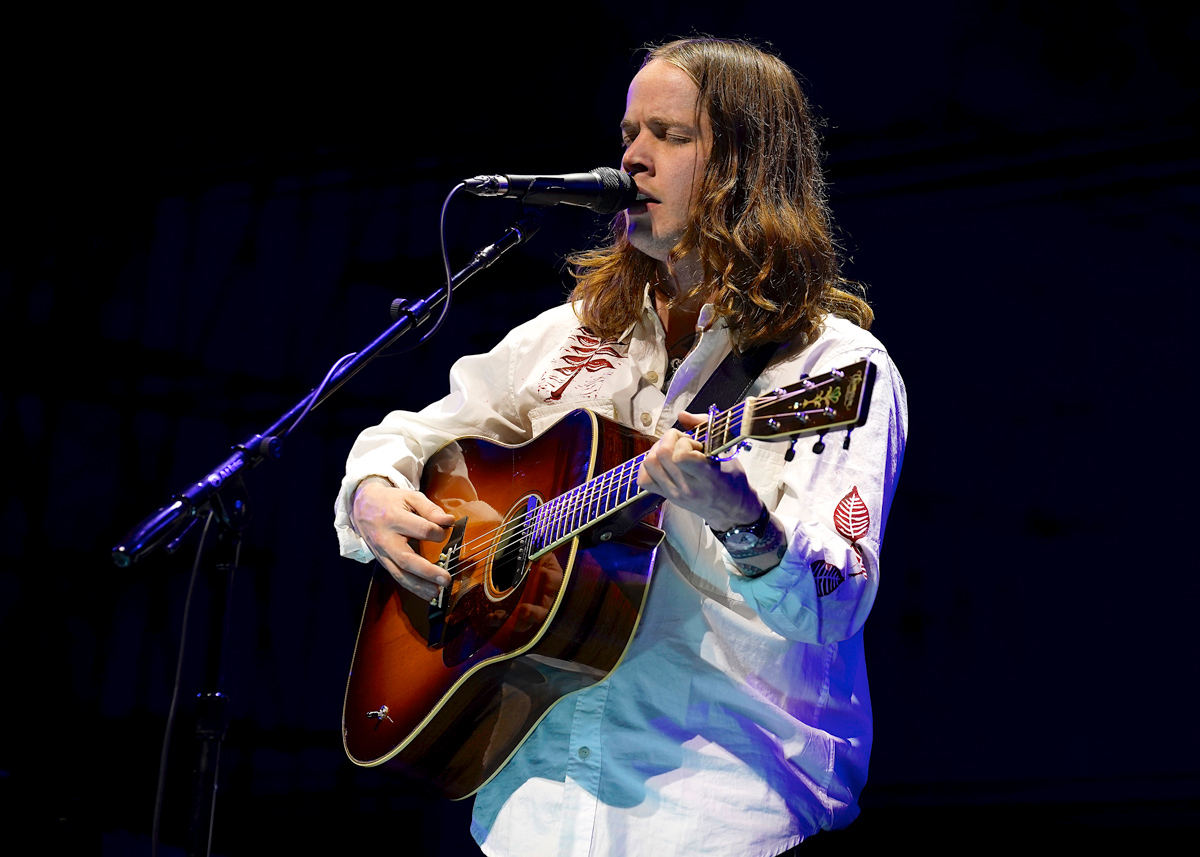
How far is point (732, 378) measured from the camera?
1.97 metres

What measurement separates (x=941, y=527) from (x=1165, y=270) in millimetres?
995

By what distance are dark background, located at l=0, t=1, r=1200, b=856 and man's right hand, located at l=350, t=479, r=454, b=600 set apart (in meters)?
1.23

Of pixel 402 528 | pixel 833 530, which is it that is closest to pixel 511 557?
pixel 402 528

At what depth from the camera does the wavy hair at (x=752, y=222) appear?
2.03 m

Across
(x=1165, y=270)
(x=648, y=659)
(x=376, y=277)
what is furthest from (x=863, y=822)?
(x=376, y=277)

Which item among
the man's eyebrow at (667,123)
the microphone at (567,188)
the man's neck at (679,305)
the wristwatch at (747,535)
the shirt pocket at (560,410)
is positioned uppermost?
the man's eyebrow at (667,123)

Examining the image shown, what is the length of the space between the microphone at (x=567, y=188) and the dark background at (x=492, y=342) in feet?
4.72

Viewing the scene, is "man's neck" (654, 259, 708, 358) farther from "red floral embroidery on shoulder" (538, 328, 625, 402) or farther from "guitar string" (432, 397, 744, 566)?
"guitar string" (432, 397, 744, 566)

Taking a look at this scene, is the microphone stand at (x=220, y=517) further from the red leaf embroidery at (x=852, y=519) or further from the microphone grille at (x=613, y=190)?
the red leaf embroidery at (x=852, y=519)

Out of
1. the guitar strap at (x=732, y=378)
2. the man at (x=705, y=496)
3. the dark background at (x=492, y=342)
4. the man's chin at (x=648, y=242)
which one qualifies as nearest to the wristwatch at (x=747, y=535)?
the man at (x=705, y=496)

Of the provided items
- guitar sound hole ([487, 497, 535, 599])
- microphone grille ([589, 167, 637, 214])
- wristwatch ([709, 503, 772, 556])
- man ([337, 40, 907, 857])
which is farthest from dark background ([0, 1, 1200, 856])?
microphone grille ([589, 167, 637, 214])

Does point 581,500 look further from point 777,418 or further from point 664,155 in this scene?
point 664,155

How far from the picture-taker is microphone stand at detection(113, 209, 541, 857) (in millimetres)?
1891

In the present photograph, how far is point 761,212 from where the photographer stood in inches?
83.6
